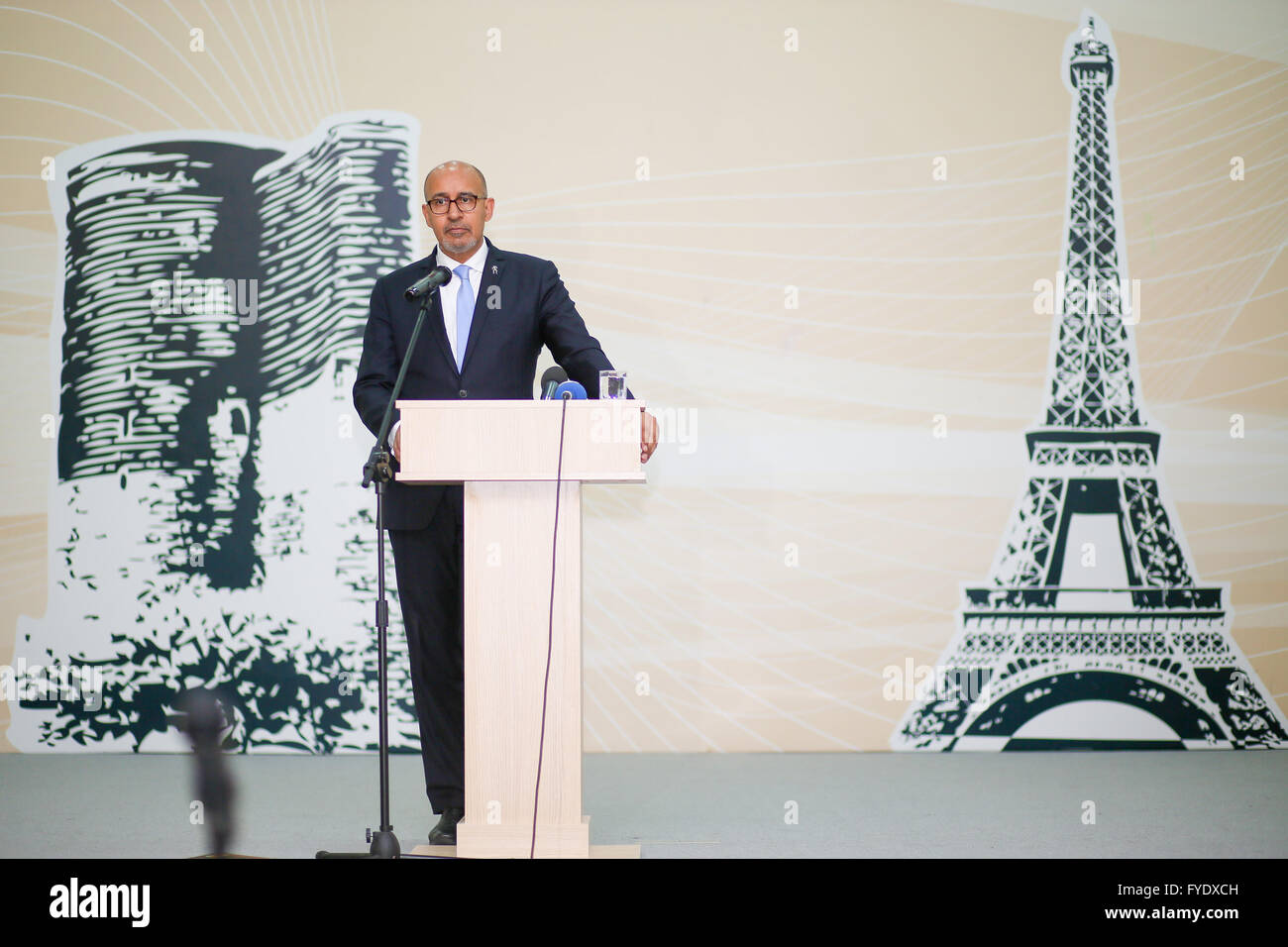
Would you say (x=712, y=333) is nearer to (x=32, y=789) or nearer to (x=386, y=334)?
(x=386, y=334)

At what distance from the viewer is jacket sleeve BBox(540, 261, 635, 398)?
3.00 metres

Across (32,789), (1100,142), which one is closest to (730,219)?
(1100,142)

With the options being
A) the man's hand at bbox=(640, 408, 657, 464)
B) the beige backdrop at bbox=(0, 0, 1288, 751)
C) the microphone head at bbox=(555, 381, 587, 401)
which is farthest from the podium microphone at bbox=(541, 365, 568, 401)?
the beige backdrop at bbox=(0, 0, 1288, 751)

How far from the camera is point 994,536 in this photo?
444 centimetres

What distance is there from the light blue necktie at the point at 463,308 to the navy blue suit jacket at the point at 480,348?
33mm

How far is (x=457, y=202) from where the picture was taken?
295 cm

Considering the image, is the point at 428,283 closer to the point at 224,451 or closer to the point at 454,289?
the point at 454,289

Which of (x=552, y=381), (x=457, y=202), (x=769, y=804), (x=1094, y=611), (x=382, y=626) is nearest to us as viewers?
(x=382, y=626)

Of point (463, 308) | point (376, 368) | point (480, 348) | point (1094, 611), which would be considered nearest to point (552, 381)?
point (480, 348)

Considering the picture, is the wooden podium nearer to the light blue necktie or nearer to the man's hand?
the man's hand

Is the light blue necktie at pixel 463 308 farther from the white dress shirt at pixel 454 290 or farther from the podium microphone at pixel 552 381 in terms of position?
the podium microphone at pixel 552 381

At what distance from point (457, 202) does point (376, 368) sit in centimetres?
48

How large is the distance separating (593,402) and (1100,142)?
2897 millimetres

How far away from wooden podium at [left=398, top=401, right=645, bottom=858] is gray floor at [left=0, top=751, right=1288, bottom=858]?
18.4 inches
